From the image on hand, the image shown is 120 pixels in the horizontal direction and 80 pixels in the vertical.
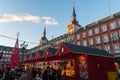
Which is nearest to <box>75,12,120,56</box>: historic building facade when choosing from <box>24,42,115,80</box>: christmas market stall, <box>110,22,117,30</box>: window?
<box>110,22,117,30</box>: window

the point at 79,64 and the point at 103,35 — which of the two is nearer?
the point at 79,64

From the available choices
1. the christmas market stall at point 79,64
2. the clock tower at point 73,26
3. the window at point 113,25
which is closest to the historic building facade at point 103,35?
the window at point 113,25

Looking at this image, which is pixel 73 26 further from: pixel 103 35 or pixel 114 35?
pixel 114 35

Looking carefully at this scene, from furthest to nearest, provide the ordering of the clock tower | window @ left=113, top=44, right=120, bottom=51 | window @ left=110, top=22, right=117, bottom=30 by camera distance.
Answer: the clock tower
window @ left=110, top=22, right=117, bottom=30
window @ left=113, top=44, right=120, bottom=51

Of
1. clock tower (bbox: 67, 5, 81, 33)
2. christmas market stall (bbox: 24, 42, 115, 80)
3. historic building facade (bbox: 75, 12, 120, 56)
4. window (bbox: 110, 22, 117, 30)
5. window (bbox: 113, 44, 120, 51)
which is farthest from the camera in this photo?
clock tower (bbox: 67, 5, 81, 33)

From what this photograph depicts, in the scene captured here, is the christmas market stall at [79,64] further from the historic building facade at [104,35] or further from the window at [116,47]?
the historic building facade at [104,35]

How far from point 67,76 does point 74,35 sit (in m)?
37.6

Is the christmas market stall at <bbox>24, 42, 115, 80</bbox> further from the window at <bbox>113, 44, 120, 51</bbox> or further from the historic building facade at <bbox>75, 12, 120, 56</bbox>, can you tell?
the historic building facade at <bbox>75, 12, 120, 56</bbox>

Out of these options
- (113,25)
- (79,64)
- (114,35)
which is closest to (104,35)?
(114,35)

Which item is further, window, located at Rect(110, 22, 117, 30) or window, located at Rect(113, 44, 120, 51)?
window, located at Rect(110, 22, 117, 30)

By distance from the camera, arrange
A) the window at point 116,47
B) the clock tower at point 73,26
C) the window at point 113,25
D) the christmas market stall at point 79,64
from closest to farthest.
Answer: the christmas market stall at point 79,64 < the window at point 116,47 < the window at point 113,25 < the clock tower at point 73,26

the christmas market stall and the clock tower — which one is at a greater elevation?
the clock tower

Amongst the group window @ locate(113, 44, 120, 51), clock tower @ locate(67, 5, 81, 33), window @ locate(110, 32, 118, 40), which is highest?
clock tower @ locate(67, 5, 81, 33)

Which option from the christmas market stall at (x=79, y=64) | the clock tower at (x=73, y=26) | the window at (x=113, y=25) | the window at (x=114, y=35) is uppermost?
the clock tower at (x=73, y=26)
